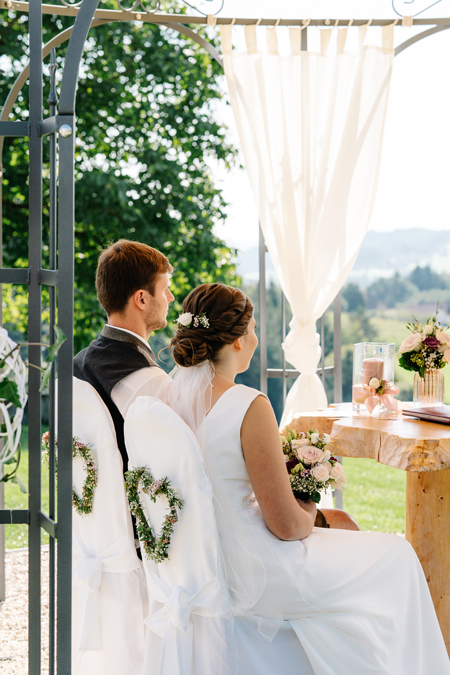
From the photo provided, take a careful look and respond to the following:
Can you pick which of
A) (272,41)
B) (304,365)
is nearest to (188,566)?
(304,365)

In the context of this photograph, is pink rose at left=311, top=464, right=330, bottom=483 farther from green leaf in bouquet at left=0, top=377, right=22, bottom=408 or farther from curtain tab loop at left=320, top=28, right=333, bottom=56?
curtain tab loop at left=320, top=28, right=333, bottom=56

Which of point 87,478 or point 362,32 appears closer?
point 87,478

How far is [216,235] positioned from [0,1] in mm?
5843

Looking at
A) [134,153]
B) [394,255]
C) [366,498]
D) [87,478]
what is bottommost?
[366,498]

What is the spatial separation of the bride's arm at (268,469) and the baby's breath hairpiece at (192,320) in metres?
0.26

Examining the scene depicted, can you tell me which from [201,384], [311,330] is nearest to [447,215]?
[311,330]

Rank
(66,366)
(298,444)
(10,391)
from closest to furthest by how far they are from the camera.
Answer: (10,391)
(66,366)
(298,444)

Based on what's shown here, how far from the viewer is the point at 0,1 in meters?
2.93

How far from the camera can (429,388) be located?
2.54 m

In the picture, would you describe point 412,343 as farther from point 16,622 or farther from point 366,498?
point 366,498

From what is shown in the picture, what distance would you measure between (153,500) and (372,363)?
3.60 feet

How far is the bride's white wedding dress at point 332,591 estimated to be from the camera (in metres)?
1.72

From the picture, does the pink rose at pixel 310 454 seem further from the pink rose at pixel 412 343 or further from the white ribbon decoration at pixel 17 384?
the white ribbon decoration at pixel 17 384

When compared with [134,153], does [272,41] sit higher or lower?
lower
